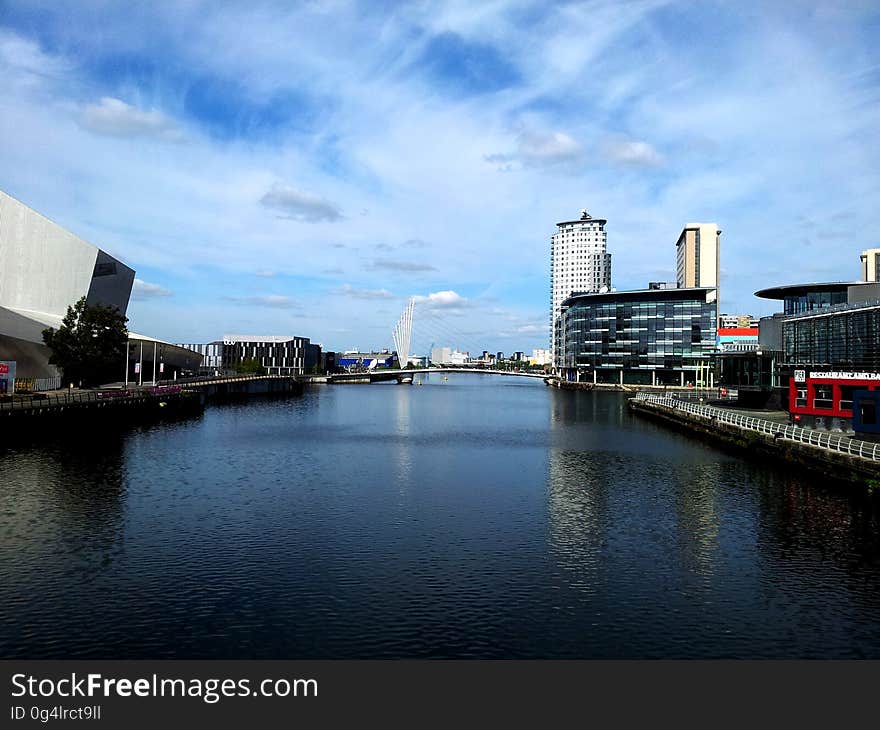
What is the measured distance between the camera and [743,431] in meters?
49.9

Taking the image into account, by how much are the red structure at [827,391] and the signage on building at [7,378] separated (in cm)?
6976

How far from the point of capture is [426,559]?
73.9 ft

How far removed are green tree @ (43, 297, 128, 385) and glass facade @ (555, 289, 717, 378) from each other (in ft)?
353

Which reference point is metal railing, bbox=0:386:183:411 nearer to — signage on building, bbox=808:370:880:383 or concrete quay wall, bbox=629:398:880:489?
concrete quay wall, bbox=629:398:880:489

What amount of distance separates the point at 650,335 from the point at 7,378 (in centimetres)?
12469

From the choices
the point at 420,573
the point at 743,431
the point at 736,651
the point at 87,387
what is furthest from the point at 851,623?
the point at 87,387

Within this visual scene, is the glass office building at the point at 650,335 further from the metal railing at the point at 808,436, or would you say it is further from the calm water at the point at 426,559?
the calm water at the point at 426,559

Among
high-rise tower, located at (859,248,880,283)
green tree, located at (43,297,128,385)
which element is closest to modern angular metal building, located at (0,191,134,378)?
green tree, located at (43,297,128,385)

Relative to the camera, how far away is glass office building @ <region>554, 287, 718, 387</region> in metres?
151

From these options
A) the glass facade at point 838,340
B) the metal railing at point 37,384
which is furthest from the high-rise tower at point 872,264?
the metal railing at point 37,384

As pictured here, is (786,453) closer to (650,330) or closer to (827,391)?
(827,391)

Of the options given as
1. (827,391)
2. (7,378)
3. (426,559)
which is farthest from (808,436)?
(7,378)

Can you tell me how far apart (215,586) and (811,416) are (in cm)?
4678
